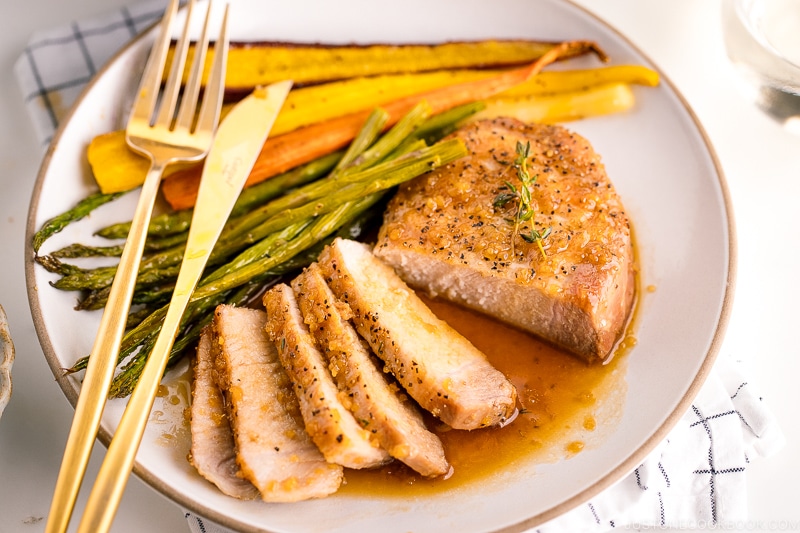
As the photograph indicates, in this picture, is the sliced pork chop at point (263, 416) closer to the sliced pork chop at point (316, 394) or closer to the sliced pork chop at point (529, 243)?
the sliced pork chop at point (316, 394)

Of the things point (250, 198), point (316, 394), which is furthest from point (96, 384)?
point (250, 198)

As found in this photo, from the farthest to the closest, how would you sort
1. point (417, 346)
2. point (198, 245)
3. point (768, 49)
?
point (768, 49)
point (198, 245)
point (417, 346)

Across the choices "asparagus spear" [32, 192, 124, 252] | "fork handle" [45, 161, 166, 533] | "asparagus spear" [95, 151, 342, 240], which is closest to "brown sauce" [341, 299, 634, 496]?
"fork handle" [45, 161, 166, 533]

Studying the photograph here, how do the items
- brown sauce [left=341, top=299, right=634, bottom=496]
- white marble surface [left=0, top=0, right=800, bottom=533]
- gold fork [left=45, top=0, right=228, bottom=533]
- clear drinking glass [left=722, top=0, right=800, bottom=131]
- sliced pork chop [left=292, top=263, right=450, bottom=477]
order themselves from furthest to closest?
clear drinking glass [left=722, top=0, right=800, bottom=131]
gold fork [left=45, top=0, right=228, bottom=533]
white marble surface [left=0, top=0, right=800, bottom=533]
brown sauce [left=341, top=299, right=634, bottom=496]
sliced pork chop [left=292, top=263, right=450, bottom=477]

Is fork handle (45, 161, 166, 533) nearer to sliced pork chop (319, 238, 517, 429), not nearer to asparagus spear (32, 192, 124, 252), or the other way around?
asparagus spear (32, 192, 124, 252)

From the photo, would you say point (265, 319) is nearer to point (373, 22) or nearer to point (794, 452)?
point (373, 22)

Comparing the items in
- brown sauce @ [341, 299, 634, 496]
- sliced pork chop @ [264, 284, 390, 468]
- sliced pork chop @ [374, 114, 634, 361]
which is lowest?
brown sauce @ [341, 299, 634, 496]

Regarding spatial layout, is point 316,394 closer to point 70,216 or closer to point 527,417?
point 527,417
